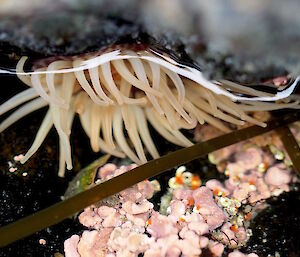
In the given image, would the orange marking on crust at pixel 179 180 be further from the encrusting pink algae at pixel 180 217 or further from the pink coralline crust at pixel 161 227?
the pink coralline crust at pixel 161 227

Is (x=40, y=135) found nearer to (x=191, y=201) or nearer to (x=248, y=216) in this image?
(x=191, y=201)


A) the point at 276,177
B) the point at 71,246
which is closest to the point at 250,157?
the point at 276,177

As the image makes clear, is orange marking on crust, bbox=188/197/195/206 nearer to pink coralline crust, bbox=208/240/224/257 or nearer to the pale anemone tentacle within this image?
pink coralline crust, bbox=208/240/224/257

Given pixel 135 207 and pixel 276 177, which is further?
pixel 276 177

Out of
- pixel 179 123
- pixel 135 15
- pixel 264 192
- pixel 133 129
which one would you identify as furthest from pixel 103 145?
pixel 135 15

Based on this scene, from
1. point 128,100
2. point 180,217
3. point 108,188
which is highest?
point 128,100

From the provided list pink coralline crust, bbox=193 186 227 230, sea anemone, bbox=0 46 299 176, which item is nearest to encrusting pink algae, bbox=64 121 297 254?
pink coralline crust, bbox=193 186 227 230
